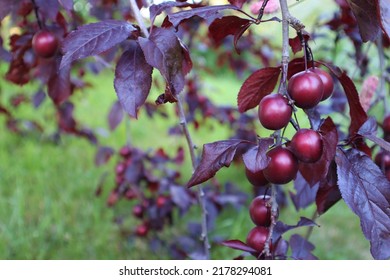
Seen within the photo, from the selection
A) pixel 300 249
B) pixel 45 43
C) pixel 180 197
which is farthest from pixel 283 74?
pixel 180 197

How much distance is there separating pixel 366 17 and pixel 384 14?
0.34ft

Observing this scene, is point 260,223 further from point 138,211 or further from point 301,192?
point 138,211

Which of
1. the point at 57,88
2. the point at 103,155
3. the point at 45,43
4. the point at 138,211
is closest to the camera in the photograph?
the point at 45,43

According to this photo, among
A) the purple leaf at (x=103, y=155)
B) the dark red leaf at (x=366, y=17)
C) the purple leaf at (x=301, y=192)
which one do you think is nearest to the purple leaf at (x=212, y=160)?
the dark red leaf at (x=366, y=17)

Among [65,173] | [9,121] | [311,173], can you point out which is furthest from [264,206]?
[9,121]

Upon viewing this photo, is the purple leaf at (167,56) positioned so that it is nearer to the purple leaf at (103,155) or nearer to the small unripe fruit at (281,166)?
the small unripe fruit at (281,166)

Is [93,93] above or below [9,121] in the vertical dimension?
below

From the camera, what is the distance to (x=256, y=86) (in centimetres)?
93

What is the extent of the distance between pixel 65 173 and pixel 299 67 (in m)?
2.12

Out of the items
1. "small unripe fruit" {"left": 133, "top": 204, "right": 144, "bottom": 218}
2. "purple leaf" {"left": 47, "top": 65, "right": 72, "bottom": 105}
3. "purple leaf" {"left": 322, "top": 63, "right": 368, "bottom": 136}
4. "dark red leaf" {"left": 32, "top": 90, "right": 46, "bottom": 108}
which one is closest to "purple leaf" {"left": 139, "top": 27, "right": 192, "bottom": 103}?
"purple leaf" {"left": 322, "top": 63, "right": 368, "bottom": 136}

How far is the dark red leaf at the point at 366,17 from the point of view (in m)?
0.79

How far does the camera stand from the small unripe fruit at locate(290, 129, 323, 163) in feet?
2.44
